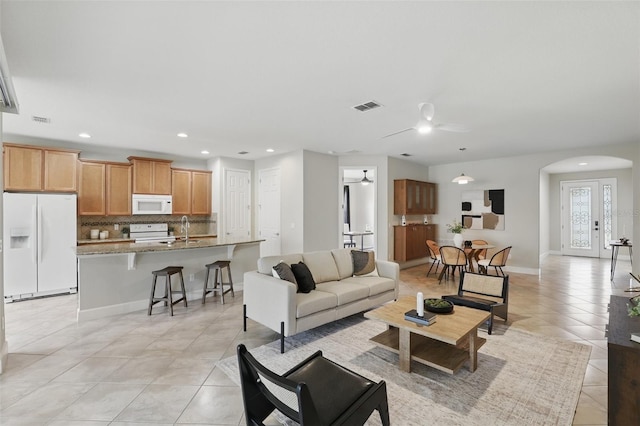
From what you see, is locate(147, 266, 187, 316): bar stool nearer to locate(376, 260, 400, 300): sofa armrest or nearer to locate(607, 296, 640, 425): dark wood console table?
locate(376, 260, 400, 300): sofa armrest

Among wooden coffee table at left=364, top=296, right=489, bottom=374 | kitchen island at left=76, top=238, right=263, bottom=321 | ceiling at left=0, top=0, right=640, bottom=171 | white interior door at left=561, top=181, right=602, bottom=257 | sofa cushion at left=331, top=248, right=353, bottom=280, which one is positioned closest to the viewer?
ceiling at left=0, top=0, right=640, bottom=171

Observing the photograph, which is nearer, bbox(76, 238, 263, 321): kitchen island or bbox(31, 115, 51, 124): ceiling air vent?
bbox(76, 238, 263, 321): kitchen island

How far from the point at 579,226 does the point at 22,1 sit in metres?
12.3

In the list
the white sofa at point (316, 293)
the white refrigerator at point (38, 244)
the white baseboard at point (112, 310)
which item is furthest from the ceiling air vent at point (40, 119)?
the white sofa at point (316, 293)

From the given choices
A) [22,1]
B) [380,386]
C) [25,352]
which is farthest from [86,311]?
[380,386]

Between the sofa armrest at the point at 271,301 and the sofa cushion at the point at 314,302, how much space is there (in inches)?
3.4

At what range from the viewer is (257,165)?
739 cm

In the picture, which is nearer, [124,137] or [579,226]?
[124,137]

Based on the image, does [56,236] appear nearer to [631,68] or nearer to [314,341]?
[314,341]

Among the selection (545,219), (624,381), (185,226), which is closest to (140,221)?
(185,226)

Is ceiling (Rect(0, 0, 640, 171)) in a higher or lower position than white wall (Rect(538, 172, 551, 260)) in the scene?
higher

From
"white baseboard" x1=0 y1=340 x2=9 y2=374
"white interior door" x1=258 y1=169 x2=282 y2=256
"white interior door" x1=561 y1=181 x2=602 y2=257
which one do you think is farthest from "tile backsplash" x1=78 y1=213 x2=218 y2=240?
"white interior door" x1=561 y1=181 x2=602 y2=257

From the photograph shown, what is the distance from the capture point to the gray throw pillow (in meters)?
3.29

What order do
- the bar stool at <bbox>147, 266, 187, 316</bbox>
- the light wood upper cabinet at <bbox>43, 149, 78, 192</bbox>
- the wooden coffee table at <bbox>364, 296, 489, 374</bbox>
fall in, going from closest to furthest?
the wooden coffee table at <bbox>364, 296, 489, 374</bbox> < the bar stool at <bbox>147, 266, 187, 316</bbox> < the light wood upper cabinet at <bbox>43, 149, 78, 192</bbox>
